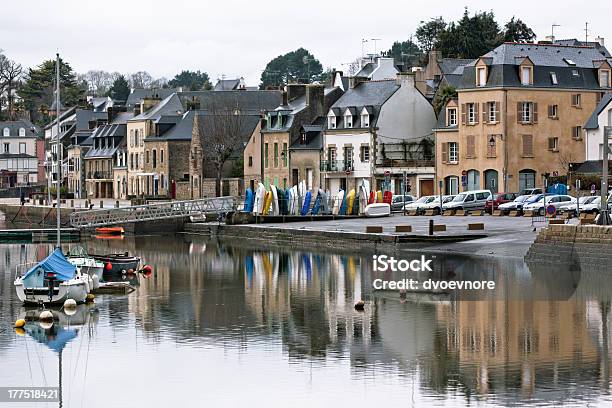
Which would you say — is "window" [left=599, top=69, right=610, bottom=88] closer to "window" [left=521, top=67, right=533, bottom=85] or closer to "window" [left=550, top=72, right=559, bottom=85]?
"window" [left=550, top=72, right=559, bottom=85]

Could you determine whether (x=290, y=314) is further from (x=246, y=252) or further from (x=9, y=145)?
(x=9, y=145)

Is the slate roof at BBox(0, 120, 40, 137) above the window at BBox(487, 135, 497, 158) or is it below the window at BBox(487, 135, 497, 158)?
above

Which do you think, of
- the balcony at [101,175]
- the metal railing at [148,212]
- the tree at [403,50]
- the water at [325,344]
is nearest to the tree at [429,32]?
the tree at [403,50]

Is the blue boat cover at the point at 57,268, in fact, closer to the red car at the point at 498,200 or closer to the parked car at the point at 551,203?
the parked car at the point at 551,203

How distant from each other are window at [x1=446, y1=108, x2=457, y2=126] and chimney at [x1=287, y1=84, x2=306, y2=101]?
18.2 metres

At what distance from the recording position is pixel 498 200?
78.8m

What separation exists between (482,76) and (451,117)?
4.47 m

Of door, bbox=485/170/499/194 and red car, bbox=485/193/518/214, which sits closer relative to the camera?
red car, bbox=485/193/518/214

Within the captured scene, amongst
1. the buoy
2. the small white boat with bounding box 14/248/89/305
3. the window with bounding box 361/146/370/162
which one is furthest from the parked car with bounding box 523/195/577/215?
the buoy

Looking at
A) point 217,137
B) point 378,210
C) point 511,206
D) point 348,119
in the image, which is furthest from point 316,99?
point 511,206

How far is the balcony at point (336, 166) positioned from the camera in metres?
95.2

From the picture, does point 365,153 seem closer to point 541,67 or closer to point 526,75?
point 526,75

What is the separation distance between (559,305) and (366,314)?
621cm

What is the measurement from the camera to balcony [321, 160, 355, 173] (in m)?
95.2
